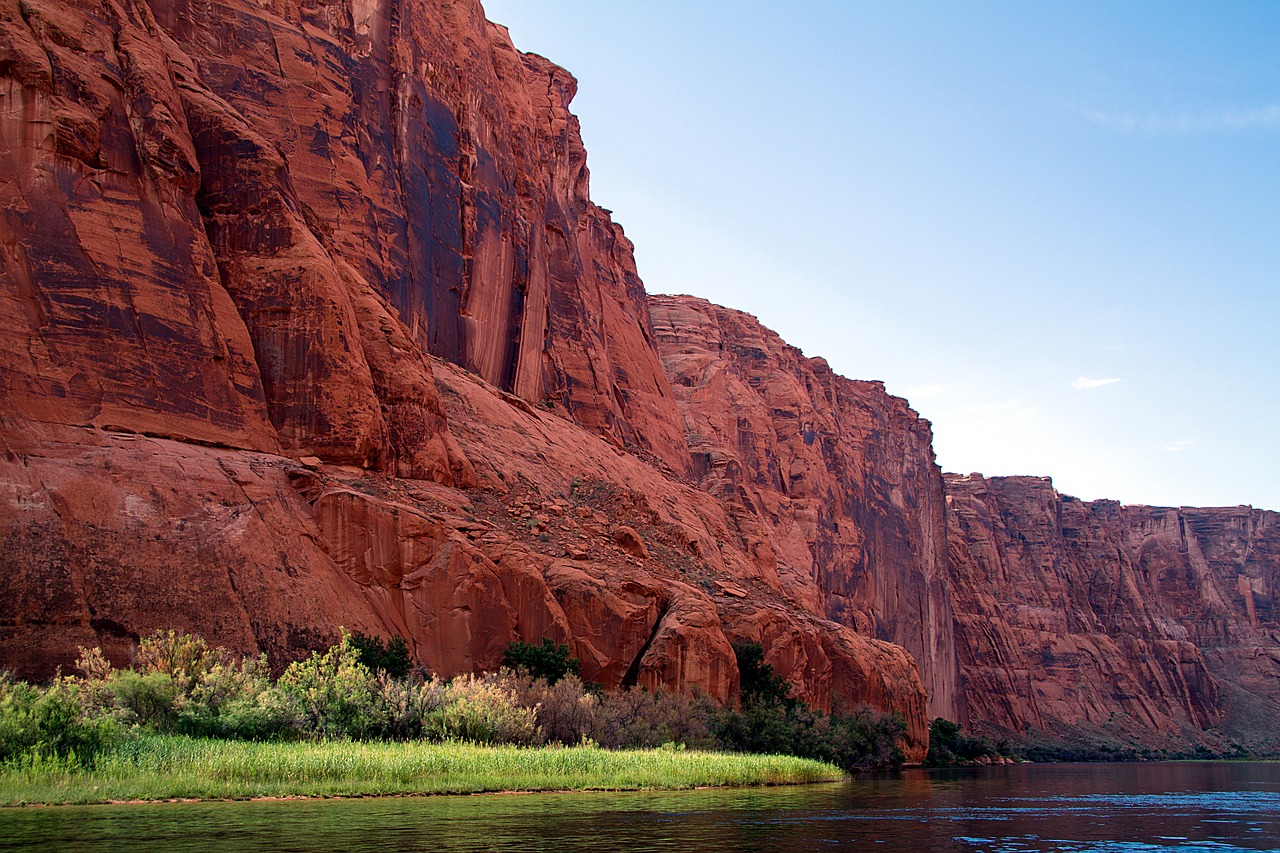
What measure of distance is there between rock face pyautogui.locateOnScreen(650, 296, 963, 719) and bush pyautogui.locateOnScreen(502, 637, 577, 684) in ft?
145

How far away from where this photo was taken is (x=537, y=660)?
34.5 m

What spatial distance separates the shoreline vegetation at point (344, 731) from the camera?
67.0 feet

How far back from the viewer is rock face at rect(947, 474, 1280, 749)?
12219cm

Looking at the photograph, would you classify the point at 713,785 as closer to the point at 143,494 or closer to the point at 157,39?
the point at 143,494

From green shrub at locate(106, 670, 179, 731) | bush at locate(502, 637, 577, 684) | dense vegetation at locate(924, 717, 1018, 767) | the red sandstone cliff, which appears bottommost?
dense vegetation at locate(924, 717, 1018, 767)

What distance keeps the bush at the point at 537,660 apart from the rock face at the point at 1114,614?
295 feet

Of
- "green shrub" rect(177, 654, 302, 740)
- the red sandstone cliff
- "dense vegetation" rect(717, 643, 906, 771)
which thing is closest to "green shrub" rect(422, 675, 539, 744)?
"green shrub" rect(177, 654, 302, 740)

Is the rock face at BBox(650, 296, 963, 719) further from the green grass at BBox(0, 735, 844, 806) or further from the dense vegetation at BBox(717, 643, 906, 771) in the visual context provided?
the green grass at BBox(0, 735, 844, 806)

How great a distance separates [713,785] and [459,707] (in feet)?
22.3

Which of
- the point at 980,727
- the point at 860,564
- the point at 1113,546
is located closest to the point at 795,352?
the point at 860,564

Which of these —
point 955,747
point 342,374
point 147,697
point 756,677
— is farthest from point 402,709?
point 955,747

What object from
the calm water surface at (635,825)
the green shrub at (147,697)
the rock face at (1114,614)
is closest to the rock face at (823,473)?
the rock face at (1114,614)

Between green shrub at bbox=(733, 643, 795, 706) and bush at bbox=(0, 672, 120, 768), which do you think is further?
green shrub at bbox=(733, 643, 795, 706)

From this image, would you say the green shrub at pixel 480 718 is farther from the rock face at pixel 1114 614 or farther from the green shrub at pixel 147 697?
the rock face at pixel 1114 614
